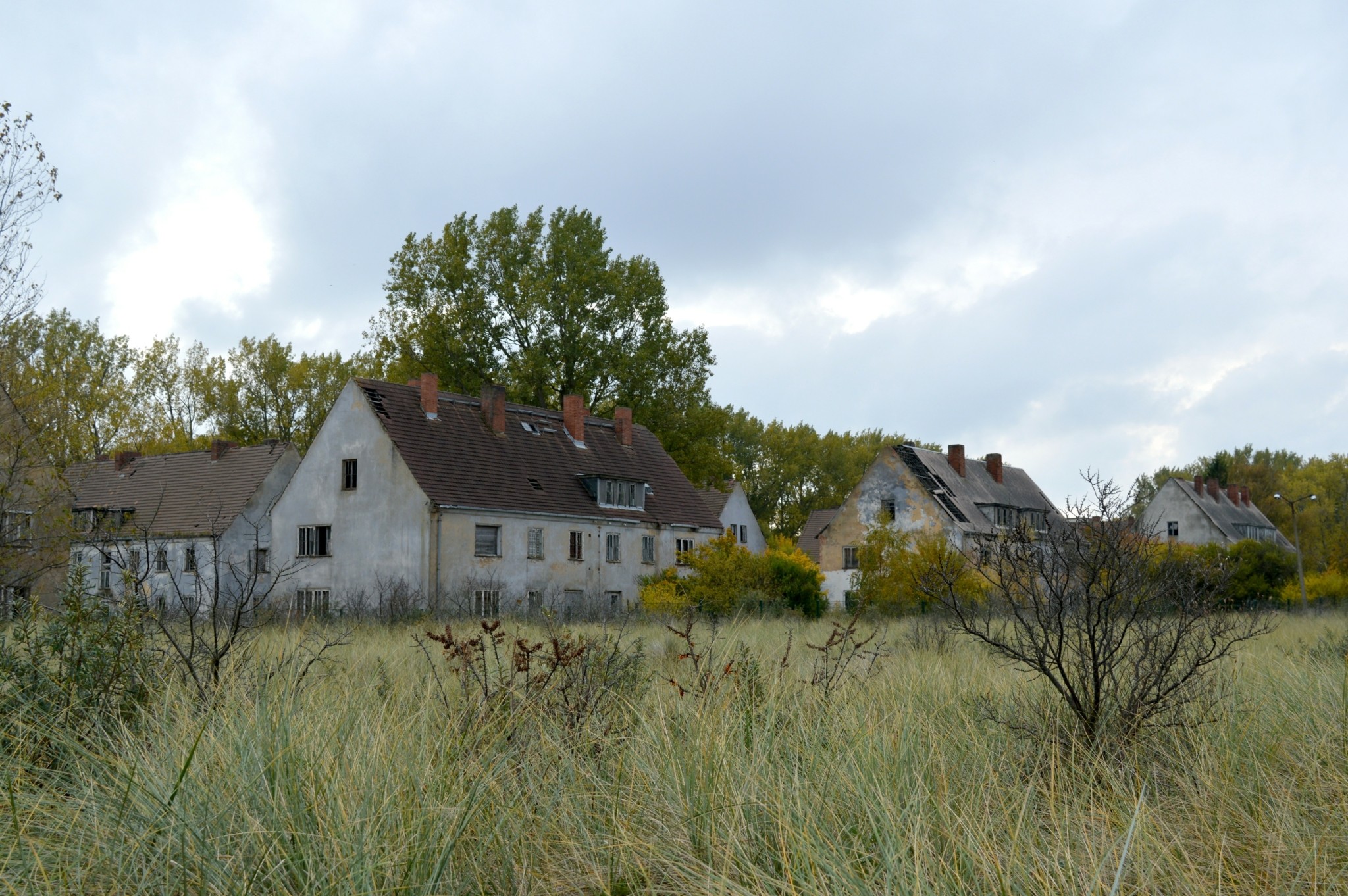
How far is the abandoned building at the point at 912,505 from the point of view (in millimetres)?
45375

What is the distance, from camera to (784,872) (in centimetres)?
406

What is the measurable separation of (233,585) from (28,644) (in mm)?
33414

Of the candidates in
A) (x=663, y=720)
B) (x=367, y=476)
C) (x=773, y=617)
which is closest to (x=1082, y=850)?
(x=663, y=720)

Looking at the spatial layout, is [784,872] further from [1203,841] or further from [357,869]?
[1203,841]

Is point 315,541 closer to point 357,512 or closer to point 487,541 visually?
point 357,512

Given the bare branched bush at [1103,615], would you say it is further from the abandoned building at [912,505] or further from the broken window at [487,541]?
the abandoned building at [912,505]

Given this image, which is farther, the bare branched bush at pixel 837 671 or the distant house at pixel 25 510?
the distant house at pixel 25 510

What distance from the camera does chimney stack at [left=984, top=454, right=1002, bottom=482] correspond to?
53656mm

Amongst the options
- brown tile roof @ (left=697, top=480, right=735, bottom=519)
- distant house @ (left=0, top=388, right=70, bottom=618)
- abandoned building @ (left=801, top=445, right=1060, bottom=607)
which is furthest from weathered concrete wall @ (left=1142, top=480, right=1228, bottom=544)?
distant house @ (left=0, top=388, right=70, bottom=618)

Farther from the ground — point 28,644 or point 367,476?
point 367,476

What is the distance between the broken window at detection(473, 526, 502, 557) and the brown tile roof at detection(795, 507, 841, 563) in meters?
37.5

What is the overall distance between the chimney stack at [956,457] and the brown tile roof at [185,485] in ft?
92.2

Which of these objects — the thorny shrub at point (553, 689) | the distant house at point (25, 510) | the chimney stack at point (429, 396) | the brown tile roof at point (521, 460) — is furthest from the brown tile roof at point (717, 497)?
the thorny shrub at point (553, 689)

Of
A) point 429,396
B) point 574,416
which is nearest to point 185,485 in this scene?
point 429,396
